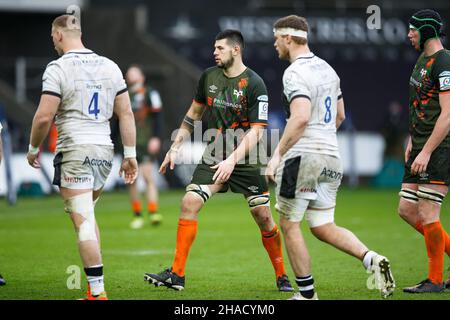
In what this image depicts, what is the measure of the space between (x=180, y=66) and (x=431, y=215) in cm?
1939

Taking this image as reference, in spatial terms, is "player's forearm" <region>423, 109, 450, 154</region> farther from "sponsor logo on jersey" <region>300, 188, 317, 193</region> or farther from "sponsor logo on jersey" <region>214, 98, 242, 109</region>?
"sponsor logo on jersey" <region>214, 98, 242, 109</region>

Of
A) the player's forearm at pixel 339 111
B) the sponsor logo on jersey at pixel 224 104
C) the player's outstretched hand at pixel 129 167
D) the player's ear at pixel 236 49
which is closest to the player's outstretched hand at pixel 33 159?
the player's outstretched hand at pixel 129 167

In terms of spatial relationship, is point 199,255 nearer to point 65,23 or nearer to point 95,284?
point 95,284

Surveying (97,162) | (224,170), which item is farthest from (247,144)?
(97,162)

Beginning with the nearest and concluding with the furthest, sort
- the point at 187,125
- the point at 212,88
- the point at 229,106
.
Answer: the point at 229,106
the point at 212,88
the point at 187,125

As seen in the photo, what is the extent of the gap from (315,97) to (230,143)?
4.89 ft

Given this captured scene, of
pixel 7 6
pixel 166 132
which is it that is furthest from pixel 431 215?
pixel 7 6

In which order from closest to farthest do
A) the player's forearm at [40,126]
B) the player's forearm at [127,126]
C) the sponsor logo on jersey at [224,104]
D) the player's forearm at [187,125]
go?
the player's forearm at [40,126] < the player's forearm at [127,126] < the sponsor logo on jersey at [224,104] < the player's forearm at [187,125]

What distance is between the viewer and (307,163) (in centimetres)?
838

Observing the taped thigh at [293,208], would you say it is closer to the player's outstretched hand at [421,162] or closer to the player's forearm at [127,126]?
the player's outstretched hand at [421,162]

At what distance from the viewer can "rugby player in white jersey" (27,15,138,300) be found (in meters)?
8.23

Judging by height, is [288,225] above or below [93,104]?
below

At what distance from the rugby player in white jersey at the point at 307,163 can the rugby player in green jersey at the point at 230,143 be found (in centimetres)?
98

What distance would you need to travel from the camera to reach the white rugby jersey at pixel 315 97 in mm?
8297
